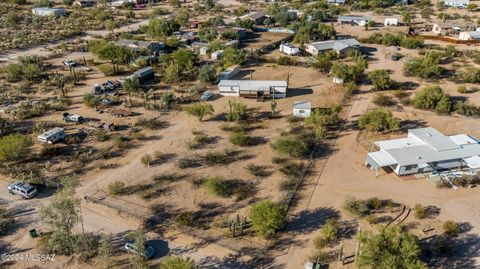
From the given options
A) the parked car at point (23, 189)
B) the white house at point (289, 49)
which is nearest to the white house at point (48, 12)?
the white house at point (289, 49)

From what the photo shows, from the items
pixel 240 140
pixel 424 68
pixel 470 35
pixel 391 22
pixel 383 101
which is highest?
pixel 391 22

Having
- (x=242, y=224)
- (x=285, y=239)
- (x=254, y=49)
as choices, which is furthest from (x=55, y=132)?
(x=254, y=49)

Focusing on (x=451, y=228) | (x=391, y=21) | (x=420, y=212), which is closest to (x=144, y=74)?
(x=420, y=212)

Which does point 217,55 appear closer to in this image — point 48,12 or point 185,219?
point 185,219

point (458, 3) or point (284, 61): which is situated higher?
point (458, 3)

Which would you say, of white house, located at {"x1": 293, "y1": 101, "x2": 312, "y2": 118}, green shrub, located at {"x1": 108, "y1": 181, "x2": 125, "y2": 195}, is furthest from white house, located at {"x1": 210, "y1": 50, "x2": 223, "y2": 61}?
green shrub, located at {"x1": 108, "y1": 181, "x2": 125, "y2": 195}
